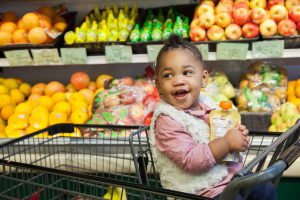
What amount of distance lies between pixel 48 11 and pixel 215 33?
50.6 inches

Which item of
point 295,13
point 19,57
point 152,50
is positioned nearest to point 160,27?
point 152,50

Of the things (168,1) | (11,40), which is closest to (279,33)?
(168,1)

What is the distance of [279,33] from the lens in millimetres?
2195

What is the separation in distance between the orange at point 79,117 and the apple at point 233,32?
1.01 meters

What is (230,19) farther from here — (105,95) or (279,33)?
(105,95)

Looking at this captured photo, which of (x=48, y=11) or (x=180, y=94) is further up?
(x=48, y=11)

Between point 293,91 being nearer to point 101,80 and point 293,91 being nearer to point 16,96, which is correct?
point 101,80

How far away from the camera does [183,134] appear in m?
1.20

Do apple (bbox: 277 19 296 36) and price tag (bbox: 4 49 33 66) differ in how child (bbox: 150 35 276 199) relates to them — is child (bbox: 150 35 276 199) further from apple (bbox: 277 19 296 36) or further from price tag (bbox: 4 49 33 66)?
price tag (bbox: 4 49 33 66)

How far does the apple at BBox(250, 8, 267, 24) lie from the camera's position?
228cm

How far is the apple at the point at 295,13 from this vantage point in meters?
2.24

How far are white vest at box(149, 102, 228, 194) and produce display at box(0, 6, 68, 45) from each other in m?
1.49

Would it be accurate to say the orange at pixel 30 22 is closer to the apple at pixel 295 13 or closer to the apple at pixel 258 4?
the apple at pixel 258 4

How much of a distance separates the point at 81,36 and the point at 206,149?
1.55 meters
